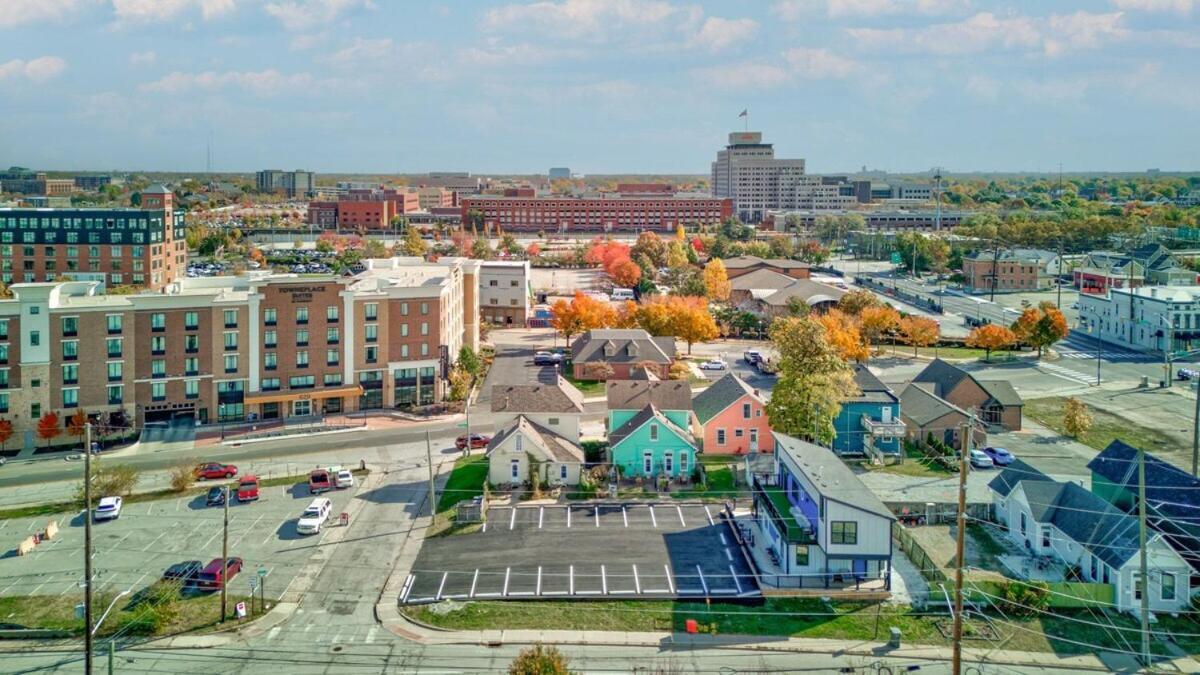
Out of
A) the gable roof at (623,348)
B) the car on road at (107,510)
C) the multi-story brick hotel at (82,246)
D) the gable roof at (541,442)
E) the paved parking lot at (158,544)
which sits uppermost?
the multi-story brick hotel at (82,246)

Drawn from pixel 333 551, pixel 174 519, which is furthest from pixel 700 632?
pixel 174 519

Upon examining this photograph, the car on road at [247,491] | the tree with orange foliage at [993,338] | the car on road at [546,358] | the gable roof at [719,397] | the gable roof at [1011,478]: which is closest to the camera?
the gable roof at [1011,478]

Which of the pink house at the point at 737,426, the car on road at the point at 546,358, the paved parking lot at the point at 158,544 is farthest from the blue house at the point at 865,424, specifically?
the car on road at the point at 546,358

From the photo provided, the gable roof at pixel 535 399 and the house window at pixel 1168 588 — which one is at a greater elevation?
the gable roof at pixel 535 399

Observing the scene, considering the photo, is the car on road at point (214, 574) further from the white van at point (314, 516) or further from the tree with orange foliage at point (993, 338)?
the tree with orange foliage at point (993, 338)

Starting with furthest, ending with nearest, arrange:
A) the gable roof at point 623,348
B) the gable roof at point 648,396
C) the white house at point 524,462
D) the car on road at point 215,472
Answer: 1. the gable roof at point 623,348
2. the gable roof at point 648,396
3. the car on road at point 215,472
4. the white house at point 524,462

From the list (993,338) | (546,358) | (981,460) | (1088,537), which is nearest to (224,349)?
(546,358)

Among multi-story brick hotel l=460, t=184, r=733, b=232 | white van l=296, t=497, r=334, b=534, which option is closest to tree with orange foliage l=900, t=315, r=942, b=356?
white van l=296, t=497, r=334, b=534

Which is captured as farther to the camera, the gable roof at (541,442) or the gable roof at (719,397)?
the gable roof at (719,397)
